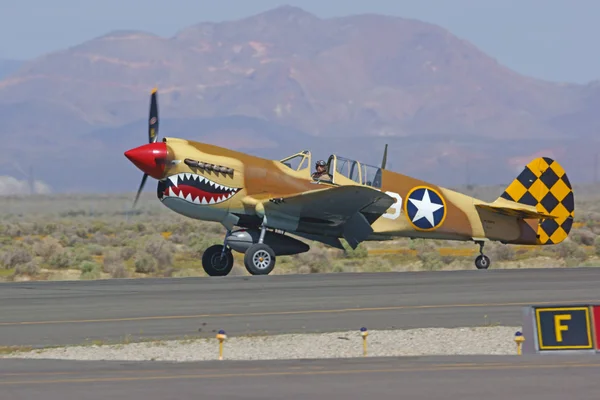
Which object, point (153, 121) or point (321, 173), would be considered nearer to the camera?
point (153, 121)

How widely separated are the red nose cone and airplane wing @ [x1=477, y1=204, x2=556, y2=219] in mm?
7098

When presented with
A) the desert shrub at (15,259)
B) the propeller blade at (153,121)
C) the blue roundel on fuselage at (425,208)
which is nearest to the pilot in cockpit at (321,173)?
the blue roundel on fuselage at (425,208)

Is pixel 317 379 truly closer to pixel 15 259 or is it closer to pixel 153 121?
pixel 153 121

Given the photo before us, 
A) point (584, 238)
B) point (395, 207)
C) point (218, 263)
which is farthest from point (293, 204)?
point (584, 238)

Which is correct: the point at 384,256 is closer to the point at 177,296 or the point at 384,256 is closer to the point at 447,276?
the point at 447,276

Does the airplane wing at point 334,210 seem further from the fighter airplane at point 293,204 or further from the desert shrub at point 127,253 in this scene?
the desert shrub at point 127,253

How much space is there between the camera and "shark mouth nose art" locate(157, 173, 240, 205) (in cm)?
2508

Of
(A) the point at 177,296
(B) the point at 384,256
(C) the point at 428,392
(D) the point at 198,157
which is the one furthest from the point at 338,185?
(C) the point at 428,392

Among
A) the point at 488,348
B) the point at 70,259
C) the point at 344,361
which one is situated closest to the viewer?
the point at 344,361

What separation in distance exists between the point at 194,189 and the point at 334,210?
288 centimetres

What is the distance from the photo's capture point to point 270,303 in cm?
1941

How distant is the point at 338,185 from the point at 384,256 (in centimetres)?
1092

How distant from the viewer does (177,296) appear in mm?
20453

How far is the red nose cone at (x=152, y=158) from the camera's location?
24.8 m
